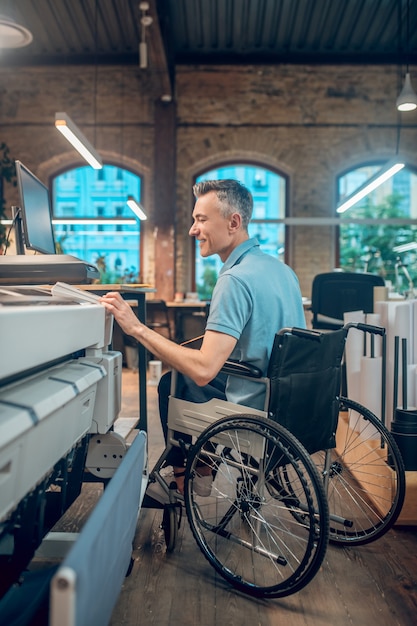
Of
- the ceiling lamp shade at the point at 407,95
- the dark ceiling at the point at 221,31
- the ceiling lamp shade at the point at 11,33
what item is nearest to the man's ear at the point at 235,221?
the ceiling lamp shade at the point at 11,33

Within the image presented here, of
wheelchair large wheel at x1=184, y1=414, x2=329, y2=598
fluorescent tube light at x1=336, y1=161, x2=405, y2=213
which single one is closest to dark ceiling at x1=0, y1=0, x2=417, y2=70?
fluorescent tube light at x1=336, y1=161, x2=405, y2=213

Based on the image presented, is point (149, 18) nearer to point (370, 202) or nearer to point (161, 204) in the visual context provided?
point (161, 204)

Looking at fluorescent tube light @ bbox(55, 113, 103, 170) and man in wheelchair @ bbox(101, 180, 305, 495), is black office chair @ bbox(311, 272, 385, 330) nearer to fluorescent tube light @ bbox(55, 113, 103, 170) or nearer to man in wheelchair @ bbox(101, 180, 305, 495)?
man in wheelchair @ bbox(101, 180, 305, 495)

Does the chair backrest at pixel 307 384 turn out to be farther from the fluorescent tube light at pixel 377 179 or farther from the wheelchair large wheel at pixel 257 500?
the fluorescent tube light at pixel 377 179

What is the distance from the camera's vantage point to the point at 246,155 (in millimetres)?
6824

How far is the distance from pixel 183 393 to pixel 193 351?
239 millimetres

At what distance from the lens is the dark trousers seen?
5.44ft

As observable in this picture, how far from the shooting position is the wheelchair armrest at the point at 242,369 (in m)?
1.48

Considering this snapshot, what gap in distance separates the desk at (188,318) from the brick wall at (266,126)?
372 mm

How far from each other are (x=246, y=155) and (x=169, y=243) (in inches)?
64.0

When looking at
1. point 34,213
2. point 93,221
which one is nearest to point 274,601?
point 34,213

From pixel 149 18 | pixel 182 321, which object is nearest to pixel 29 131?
pixel 149 18

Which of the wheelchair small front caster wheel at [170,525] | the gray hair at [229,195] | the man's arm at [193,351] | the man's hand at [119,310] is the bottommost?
the wheelchair small front caster wheel at [170,525]

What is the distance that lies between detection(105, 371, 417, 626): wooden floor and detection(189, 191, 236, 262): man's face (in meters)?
1.06
